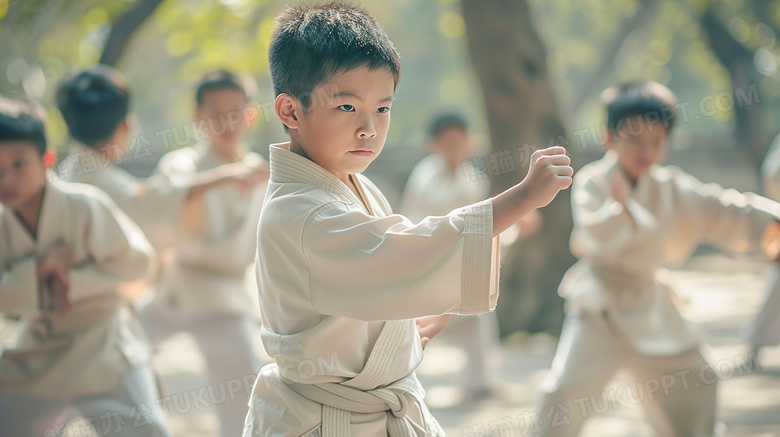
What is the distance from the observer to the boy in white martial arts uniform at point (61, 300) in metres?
3.33

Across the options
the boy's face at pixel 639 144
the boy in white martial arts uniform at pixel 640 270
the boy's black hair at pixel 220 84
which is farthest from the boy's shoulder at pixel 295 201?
the boy's black hair at pixel 220 84

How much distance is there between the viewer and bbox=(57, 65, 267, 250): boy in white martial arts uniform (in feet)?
14.4

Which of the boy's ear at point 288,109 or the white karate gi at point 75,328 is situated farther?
the white karate gi at point 75,328


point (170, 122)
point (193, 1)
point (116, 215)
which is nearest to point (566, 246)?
point (116, 215)

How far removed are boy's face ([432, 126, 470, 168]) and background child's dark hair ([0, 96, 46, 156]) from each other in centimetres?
414

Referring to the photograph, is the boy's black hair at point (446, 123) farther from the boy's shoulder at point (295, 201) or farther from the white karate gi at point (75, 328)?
the boy's shoulder at point (295, 201)

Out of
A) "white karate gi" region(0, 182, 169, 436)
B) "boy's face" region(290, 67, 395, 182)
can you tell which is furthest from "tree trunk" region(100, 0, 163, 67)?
"boy's face" region(290, 67, 395, 182)

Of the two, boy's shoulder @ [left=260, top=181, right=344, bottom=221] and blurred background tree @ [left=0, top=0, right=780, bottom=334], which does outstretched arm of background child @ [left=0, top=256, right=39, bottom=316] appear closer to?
boy's shoulder @ [left=260, top=181, right=344, bottom=221]

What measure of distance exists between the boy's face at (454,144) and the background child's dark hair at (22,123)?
4138 mm

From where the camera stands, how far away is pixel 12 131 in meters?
3.36

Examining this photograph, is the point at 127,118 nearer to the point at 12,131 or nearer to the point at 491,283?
the point at 12,131

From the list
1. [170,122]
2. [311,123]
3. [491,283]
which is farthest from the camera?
[170,122]

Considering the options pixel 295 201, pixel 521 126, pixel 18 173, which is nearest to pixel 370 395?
pixel 295 201

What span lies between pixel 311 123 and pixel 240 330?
2.61 m
